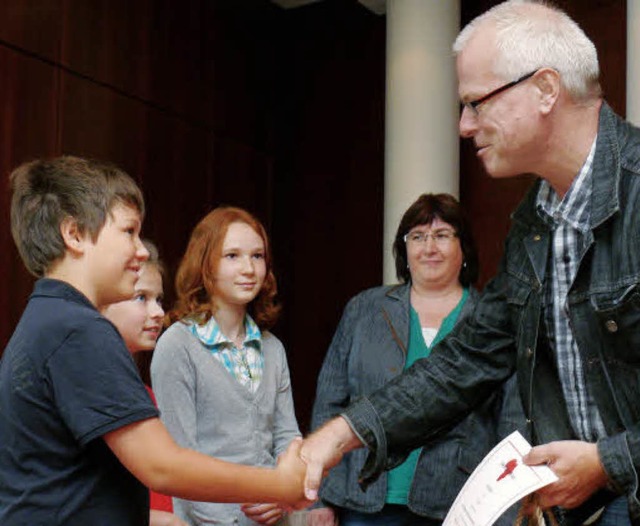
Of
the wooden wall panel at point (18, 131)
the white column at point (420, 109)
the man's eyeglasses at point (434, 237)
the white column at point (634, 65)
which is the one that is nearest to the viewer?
the man's eyeglasses at point (434, 237)

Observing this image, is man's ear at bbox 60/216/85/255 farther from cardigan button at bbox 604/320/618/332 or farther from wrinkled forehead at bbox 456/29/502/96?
cardigan button at bbox 604/320/618/332

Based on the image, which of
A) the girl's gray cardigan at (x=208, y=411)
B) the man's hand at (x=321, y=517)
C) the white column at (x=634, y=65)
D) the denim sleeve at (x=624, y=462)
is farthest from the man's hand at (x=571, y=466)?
the white column at (x=634, y=65)

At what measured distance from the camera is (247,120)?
6137mm

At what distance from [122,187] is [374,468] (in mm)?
793

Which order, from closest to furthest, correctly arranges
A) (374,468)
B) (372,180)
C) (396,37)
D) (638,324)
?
(638,324), (374,468), (396,37), (372,180)

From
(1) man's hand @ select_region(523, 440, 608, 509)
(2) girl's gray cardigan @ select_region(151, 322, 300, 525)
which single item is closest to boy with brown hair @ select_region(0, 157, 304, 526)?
(1) man's hand @ select_region(523, 440, 608, 509)

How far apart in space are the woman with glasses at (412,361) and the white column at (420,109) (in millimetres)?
1860

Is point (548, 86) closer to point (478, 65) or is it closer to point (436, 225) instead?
point (478, 65)

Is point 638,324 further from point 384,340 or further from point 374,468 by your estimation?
point 384,340

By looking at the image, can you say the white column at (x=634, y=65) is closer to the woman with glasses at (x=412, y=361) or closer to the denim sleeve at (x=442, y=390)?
the woman with glasses at (x=412, y=361)

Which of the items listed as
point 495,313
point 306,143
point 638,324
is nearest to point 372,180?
point 306,143

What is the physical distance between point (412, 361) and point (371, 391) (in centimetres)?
17

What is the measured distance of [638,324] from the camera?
1755 millimetres

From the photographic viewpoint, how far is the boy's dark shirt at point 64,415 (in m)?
1.64
